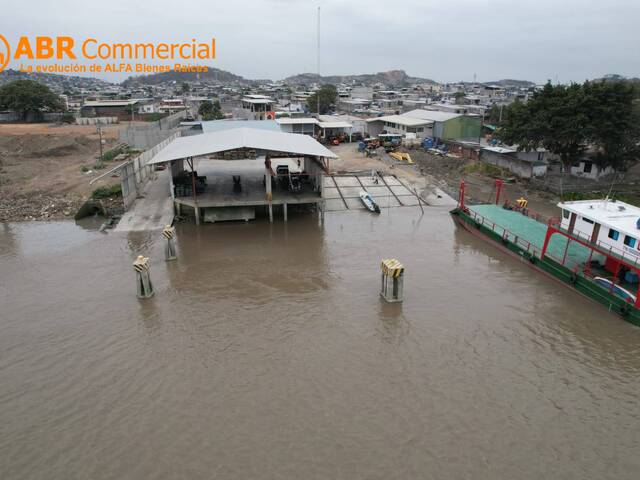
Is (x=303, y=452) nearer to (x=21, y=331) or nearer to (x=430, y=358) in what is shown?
(x=430, y=358)

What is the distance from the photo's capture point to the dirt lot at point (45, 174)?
88.2ft

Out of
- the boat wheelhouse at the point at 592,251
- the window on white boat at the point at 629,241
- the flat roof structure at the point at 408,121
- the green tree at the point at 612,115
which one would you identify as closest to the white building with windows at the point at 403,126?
the flat roof structure at the point at 408,121

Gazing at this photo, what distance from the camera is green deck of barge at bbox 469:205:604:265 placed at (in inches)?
741

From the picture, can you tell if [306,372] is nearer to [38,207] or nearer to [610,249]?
[610,249]

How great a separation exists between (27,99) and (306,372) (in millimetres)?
72471

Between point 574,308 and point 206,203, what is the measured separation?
18.6 metres

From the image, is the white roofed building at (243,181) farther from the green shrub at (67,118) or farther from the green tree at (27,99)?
the green tree at (27,99)

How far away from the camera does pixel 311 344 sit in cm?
1383

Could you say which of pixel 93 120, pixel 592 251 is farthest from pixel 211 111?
pixel 592 251

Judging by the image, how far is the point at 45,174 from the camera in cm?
3450

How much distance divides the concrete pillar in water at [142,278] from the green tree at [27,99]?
64750 millimetres

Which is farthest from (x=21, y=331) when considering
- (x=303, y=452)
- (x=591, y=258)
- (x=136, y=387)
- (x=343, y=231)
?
(x=591, y=258)

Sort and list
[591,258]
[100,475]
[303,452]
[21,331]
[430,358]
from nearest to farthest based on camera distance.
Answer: [100,475] → [303,452] → [430,358] → [21,331] → [591,258]

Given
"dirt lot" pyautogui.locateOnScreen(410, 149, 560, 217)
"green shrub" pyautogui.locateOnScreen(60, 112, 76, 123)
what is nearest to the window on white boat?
"dirt lot" pyautogui.locateOnScreen(410, 149, 560, 217)
